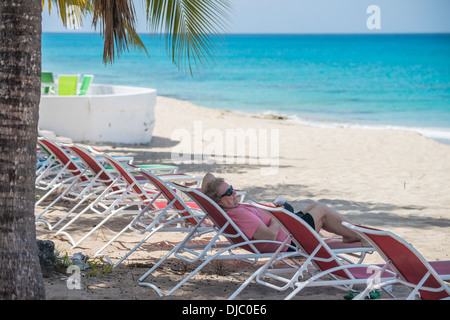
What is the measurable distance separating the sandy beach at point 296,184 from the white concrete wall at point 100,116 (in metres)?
0.33

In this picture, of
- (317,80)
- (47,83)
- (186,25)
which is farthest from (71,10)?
(317,80)

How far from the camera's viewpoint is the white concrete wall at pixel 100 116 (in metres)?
11.2

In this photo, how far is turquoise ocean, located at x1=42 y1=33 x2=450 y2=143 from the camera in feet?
88.6

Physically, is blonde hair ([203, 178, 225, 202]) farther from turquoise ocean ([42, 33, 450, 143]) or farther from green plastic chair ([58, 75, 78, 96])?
green plastic chair ([58, 75, 78, 96])

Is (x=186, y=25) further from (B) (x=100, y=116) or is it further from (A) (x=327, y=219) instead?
(B) (x=100, y=116)

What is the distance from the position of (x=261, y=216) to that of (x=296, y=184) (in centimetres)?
450

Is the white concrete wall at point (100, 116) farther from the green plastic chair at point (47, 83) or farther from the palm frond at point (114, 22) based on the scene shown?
the palm frond at point (114, 22)

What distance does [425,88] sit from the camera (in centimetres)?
3841

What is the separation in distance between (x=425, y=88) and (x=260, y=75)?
1493 centimetres

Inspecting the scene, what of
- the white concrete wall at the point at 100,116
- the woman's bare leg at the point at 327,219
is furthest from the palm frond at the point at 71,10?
the white concrete wall at the point at 100,116

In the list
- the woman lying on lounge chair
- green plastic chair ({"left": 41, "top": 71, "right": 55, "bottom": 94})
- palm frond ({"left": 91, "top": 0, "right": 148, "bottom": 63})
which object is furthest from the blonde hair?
green plastic chair ({"left": 41, "top": 71, "right": 55, "bottom": 94})

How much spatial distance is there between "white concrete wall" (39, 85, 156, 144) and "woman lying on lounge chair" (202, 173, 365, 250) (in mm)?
7349

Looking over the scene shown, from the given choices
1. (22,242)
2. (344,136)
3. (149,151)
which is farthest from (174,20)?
(344,136)
